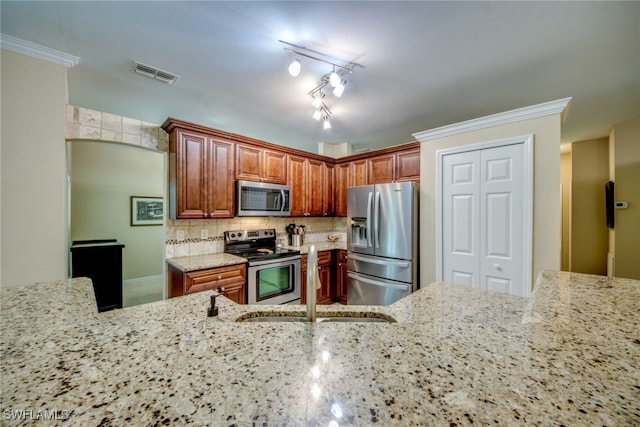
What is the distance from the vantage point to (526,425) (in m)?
0.41

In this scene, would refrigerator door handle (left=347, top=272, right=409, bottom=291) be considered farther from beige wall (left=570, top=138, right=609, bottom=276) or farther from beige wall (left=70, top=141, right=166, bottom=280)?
beige wall (left=570, top=138, right=609, bottom=276)

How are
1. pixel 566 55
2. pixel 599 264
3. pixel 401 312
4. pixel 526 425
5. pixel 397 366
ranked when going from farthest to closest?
pixel 599 264 < pixel 566 55 < pixel 401 312 < pixel 397 366 < pixel 526 425

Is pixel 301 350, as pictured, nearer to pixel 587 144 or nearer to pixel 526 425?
pixel 526 425

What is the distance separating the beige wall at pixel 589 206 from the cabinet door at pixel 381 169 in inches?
154

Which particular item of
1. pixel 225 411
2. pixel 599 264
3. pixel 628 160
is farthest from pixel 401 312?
pixel 599 264

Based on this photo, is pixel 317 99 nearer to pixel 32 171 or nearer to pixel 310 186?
pixel 310 186

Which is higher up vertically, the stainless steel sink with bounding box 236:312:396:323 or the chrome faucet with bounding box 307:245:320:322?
the chrome faucet with bounding box 307:245:320:322

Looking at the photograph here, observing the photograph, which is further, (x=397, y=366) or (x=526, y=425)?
(x=397, y=366)

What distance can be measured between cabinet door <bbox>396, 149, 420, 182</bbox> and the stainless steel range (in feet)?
5.78

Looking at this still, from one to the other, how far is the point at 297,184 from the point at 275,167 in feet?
1.40

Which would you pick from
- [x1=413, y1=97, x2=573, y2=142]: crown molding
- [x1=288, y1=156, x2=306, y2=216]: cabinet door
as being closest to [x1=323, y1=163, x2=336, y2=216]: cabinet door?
[x1=288, y1=156, x2=306, y2=216]: cabinet door

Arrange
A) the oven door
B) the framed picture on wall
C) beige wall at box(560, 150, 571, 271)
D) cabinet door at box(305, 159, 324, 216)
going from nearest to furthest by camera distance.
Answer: the oven door → cabinet door at box(305, 159, 324, 216) → the framed picture on wall → beige wall at box(560, 150, 571, 271)

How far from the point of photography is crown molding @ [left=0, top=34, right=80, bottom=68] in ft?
6.20

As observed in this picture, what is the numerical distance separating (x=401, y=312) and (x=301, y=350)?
1.78 feet
